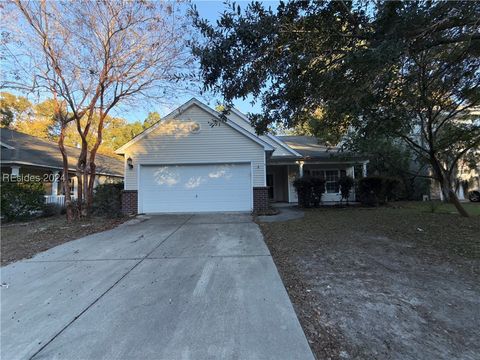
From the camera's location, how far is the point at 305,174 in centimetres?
1822

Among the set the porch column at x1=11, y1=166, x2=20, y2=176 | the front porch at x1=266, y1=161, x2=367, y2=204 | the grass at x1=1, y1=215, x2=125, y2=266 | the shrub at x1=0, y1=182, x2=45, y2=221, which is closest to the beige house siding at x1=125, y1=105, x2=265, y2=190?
the grass at x1=1, y1=215, x2=125, y2=266

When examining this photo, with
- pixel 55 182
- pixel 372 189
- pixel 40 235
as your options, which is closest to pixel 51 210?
pixel 55 182

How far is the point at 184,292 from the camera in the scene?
4.55 metres

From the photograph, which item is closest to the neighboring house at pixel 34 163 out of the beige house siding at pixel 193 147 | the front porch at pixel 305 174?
the beige house siding at pixel 193 147

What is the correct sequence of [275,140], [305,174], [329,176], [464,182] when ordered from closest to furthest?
[275,140]
[305,174]
[329,176]
[464,182]

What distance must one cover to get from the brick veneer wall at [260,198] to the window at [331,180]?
6.73 m

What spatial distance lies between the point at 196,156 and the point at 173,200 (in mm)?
2175

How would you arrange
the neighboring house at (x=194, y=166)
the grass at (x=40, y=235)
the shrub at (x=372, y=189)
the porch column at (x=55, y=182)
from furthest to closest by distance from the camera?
1. the porch column at (x=55, y=182)
2. the shrub at (x=372, y=189)
3. the neighboring house at (x=194, y=166)
4. the grass at (x=40, y=235)

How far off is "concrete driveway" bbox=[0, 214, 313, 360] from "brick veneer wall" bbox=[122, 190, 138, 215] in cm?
590

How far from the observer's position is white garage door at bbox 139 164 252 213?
1352 cm

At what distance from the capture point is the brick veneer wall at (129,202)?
13492 millimetres

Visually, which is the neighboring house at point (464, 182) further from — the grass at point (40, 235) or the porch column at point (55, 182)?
the porch column at point (55, 182)

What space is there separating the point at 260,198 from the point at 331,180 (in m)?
7.31

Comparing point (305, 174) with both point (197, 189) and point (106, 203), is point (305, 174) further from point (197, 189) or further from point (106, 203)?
point (106, 203)
